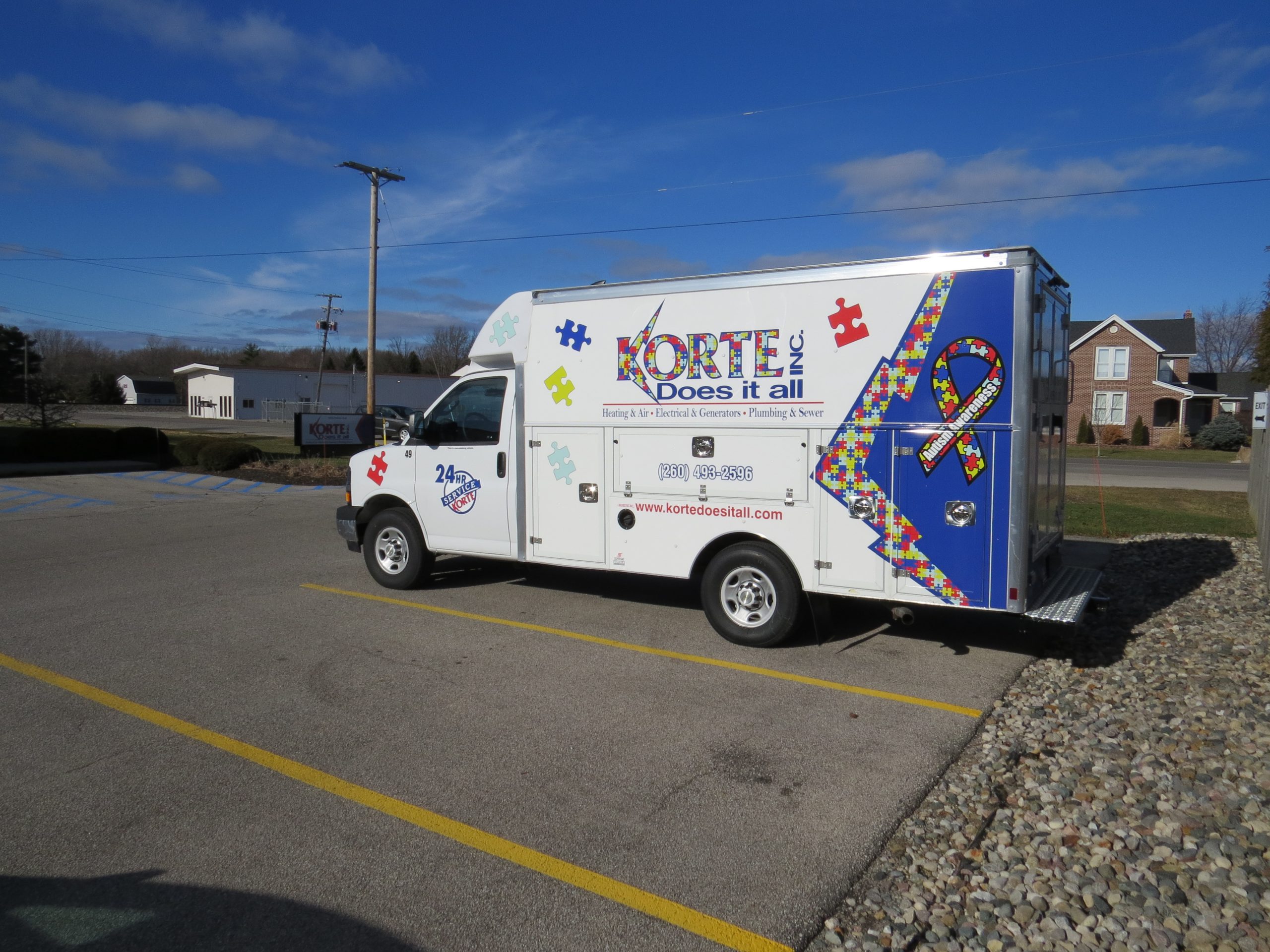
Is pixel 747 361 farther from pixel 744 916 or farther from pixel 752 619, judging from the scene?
pixel 744 916

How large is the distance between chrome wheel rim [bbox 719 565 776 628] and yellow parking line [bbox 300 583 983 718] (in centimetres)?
47

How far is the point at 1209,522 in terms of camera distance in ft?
45.8

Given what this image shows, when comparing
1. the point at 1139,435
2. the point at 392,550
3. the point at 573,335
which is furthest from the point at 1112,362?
the point at 392,550

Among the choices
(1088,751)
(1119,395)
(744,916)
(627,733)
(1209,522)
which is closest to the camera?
(744,916)

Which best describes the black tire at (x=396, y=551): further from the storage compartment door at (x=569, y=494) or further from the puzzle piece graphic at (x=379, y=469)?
the storage compartment door at (x=569, y=494)

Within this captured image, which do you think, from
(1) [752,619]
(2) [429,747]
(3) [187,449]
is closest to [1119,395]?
(3) [187,449]

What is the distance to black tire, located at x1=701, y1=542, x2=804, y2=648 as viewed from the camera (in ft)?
22.2

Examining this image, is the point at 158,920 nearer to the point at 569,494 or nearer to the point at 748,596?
the point at 748,596

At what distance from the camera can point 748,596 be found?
701 cm

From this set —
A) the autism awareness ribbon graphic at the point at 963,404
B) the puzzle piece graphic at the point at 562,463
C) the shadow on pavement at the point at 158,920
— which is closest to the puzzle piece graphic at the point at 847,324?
the autism awareness ribbon graphic at the point at 963,404

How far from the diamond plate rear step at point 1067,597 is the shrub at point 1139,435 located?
40.0m

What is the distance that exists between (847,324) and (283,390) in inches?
2884

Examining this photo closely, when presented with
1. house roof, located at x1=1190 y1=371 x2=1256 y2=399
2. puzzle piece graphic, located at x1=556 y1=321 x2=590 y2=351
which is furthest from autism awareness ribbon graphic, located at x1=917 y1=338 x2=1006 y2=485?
house roof, located at x1=1190 y1=371 x2=1256 y2=399

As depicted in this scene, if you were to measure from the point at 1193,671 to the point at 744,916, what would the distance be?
166 inches
